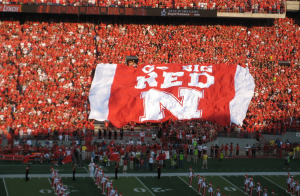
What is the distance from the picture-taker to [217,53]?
35.2m

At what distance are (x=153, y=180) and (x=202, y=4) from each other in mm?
19733

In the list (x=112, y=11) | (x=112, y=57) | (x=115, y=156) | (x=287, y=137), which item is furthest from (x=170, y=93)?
(x=112, y=11)

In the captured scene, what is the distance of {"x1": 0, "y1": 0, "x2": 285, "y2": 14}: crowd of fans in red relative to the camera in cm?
3622

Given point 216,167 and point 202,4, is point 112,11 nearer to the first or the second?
point 202,4

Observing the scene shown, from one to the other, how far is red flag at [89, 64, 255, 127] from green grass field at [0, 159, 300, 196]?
3367mm

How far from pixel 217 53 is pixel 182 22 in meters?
4.52

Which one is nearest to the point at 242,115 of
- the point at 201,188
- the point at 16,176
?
the point at 201,188

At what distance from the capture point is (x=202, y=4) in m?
37.3

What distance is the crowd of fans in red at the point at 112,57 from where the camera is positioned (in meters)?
29.3

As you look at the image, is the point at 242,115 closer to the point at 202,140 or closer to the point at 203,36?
the point at 202,140

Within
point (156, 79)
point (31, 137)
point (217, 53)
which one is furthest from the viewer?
point (217, 53)

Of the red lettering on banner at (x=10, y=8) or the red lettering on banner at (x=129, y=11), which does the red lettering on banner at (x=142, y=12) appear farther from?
the red lettering on banner at (x=10, y=8)

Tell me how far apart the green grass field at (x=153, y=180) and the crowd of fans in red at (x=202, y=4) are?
1563cm

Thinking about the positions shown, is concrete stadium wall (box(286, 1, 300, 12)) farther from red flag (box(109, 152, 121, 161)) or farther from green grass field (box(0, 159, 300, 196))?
red flag (box(109, 152, 121, 161))
